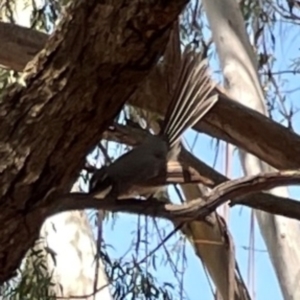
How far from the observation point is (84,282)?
84.1 inches

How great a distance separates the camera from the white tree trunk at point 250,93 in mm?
1881

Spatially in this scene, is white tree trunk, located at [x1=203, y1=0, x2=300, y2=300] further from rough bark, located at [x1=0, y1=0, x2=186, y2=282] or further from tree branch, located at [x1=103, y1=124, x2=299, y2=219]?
rough bark, located at [x1=0, y1=0, x2=186, y2=282]

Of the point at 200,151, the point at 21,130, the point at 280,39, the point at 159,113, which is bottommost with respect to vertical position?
the point at 21,130

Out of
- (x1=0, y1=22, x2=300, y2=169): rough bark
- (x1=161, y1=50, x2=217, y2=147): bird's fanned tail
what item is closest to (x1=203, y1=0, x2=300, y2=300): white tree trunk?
(x1=0, y1=22, x2=300, y2=169): rough bark

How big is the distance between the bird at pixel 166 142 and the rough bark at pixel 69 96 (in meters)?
0.10

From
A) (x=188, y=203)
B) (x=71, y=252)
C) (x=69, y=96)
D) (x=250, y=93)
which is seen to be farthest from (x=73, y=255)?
(x=69, y=96)

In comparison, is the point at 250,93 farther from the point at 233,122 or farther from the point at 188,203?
the point at 188,203

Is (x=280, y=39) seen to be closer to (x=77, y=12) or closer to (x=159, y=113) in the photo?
(x=159, y=113)

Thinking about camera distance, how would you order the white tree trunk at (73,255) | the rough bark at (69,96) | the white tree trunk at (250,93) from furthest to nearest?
1. the white tree trunk at (73,255)
2. the white tree trunk at (250,93)
3. the rough bark at (69,96)

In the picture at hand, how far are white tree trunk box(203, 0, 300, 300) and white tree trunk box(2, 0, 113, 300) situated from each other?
1.30ft

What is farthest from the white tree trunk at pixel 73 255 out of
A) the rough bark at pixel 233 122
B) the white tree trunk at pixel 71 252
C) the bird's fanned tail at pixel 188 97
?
the bird's fanned tail at pixel 188 97

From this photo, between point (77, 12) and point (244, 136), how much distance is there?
0.61 meters

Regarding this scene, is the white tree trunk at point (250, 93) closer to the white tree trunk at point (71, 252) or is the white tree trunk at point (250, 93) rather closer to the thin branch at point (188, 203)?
the white tree trunk at point (71, 252)

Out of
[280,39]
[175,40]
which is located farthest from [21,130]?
[280,39]
